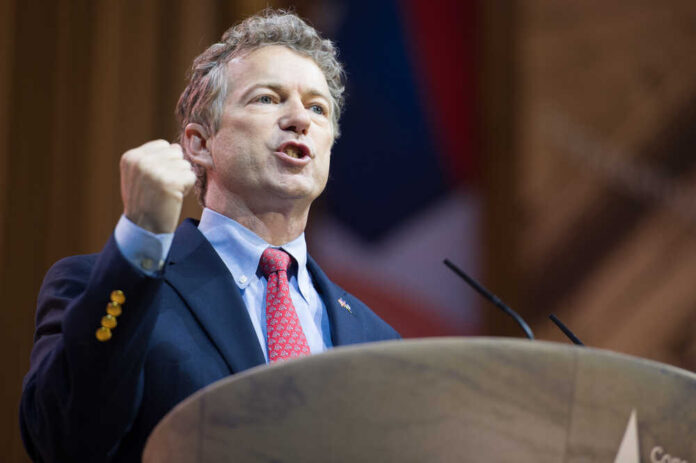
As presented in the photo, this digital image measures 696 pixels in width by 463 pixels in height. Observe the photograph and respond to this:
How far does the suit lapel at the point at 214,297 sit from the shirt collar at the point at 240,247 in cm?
5

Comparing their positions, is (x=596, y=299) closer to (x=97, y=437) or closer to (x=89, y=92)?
Answer: (x=89, y=92)

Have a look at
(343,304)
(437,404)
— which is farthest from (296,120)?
(437,404)

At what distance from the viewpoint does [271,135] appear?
1750 mm

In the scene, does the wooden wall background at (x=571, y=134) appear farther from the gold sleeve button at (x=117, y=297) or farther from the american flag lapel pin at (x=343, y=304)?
the gold sleeve button at (x=117, y=297)

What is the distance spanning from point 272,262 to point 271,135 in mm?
244

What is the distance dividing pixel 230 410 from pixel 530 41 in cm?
300

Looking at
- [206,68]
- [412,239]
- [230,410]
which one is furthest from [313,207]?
[230,410]

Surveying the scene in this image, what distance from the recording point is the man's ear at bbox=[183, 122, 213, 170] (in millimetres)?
1864

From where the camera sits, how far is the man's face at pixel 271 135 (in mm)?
1738

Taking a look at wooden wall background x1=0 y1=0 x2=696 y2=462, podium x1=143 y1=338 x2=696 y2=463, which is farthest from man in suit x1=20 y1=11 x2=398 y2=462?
wooden wall background x1=0 y1=0 x2=696 y2=462

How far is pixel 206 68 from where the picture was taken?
6.43 ft

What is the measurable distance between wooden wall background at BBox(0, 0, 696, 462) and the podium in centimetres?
205

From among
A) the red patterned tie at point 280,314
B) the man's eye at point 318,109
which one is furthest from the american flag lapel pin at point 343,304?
the man's eye at point 318,109

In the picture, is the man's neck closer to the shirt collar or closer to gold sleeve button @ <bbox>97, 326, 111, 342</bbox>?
the shirt collar
